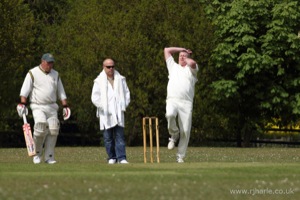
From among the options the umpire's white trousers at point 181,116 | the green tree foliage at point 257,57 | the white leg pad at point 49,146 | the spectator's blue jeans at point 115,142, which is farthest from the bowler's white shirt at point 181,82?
the green tree foliage at point 257,57

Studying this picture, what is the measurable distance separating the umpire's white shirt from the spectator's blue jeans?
1.40 m

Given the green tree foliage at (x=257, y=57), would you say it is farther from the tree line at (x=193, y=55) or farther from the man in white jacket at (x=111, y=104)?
the man in white jacket at (x=111, y=104)

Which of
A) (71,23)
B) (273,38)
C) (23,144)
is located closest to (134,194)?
(273,38)

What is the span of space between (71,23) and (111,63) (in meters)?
40.6

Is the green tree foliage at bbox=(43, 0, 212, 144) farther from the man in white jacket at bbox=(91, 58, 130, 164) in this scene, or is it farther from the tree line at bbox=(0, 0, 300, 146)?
the man in white jacket at bbox=(91, 58, 130, 164)

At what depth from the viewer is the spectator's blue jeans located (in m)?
28.4

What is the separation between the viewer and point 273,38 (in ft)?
210

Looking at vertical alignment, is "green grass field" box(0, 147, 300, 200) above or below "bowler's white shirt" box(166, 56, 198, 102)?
below

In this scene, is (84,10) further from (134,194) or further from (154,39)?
(134,194)

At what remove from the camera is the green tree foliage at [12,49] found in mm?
62719

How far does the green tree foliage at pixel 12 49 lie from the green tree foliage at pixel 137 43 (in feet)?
8.23

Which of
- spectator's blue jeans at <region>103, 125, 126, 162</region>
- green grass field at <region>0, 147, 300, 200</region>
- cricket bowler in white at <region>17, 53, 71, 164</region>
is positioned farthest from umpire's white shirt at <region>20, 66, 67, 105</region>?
green grass field at <region>0, 147, 300, 200</region>

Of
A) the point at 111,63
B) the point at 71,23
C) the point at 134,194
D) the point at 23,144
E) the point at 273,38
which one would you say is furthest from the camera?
the point at 23,144

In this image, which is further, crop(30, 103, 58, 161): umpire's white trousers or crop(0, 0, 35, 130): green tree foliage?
crop(0, 0, 35, 130): green tree foliage
